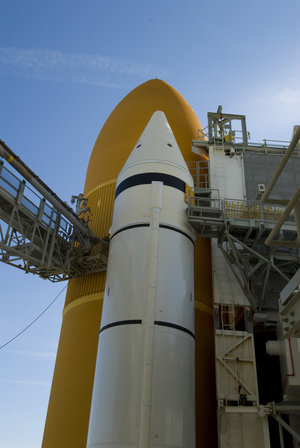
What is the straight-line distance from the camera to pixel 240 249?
16297 mm

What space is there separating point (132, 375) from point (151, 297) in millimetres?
2010

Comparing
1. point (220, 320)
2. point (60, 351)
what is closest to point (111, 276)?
point (220, 320)

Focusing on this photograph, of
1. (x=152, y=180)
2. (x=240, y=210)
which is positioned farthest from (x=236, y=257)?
(x=152, y=180)

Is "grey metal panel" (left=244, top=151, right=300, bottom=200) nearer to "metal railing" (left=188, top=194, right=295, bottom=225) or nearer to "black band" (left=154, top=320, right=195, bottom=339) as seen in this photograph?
"metal railing" (left=188, top=194, right=295, bottom=225)

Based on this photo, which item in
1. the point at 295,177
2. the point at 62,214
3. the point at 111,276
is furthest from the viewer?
the point at 295,177

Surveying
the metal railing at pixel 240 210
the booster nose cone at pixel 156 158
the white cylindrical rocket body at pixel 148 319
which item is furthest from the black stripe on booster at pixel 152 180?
the metal railing at pixel 240 210

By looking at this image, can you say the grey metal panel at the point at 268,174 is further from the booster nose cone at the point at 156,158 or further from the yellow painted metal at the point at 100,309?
the booster nose cone at the point at 156,158

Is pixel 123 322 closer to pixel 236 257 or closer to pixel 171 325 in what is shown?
pixel 171 325

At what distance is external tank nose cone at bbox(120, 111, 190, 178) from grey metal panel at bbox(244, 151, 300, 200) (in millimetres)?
4806

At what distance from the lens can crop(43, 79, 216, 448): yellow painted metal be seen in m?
14.9

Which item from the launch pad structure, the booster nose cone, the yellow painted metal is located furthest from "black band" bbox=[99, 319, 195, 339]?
the booster nose cone

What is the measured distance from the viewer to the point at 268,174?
736 inches

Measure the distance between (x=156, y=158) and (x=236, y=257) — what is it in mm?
4427

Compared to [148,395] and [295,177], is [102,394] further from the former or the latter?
[295,177]
